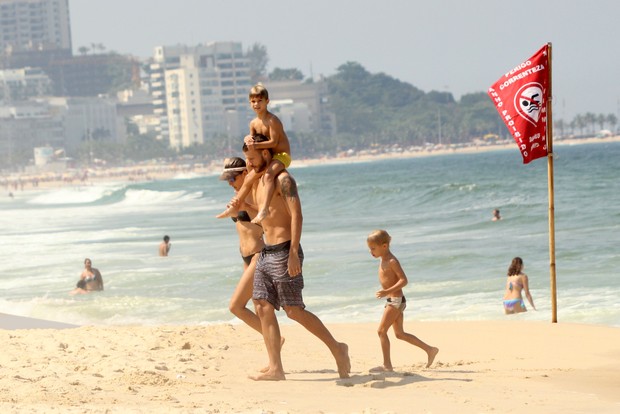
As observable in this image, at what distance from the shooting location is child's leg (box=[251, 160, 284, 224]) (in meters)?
7.41

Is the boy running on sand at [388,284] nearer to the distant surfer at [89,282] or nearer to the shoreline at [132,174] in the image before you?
the distant surfer at [89,282]

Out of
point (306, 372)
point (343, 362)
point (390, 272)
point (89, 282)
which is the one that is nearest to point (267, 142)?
point (390, 272)

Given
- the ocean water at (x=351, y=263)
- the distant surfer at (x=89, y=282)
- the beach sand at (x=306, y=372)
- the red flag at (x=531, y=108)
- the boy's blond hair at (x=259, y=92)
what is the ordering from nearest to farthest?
the beach sand at (x=306, y=372) → the boy's blond hair at (x=259, y=92) → the red flag at (x=531, y=108) → the ocean water at (x=351, y=263) → the distant surfer at (x=89, y=282)

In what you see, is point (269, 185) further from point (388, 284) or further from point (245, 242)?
point (388, 284)

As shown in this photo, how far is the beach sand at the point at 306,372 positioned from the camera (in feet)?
22.9

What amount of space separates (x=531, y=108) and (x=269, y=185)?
11.5 feet

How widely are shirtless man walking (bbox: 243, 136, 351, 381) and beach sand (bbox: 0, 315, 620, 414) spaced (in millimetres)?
451

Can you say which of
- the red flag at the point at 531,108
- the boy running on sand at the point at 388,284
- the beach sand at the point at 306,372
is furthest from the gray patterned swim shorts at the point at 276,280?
the red flag at the point at 531,108

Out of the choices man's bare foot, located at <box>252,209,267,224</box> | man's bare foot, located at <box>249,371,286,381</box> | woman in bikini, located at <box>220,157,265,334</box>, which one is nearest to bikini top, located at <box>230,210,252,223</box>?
woman in bikini, located at <box>220,157,265,334</box>

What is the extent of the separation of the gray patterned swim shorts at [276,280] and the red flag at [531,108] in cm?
331

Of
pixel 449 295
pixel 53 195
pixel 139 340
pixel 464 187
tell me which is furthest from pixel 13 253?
pixel 53 195

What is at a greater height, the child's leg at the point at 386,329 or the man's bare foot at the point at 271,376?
the child's leg at the point at 386,329

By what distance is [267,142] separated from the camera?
747 centimetres

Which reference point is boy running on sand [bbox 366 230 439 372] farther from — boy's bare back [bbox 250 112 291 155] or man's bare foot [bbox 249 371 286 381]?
boy's bare back [bbox 250 112 291 155]
